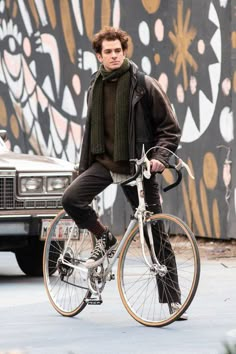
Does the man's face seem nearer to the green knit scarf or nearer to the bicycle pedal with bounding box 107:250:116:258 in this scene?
the green knit scarf

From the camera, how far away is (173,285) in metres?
8.22

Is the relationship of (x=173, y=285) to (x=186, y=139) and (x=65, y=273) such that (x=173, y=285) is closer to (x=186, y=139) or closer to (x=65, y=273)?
(x=65, y=273)

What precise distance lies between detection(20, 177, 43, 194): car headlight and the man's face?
3.24 meters

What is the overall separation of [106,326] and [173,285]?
0.54 meters

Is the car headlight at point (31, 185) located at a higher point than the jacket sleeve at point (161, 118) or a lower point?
lower

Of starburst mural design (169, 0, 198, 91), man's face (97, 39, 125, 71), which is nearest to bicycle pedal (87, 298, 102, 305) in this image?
man's face (97, 39, 125, 71)

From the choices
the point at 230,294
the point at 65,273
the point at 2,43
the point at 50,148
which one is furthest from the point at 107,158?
the point at 2,43

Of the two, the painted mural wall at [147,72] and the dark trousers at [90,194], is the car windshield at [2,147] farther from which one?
the dark trousers at [90,194]

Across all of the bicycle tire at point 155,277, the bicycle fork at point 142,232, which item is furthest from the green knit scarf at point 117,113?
the bicycle tire at point 155,277

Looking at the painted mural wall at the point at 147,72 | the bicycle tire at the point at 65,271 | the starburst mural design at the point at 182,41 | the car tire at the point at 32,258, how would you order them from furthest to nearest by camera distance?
1. the starburst mural design at the point at 182,41
2. the painted mural wall at the point at 147,72
3. the car tire at the point at 32,258
4. the bicycle tire at the point at 65,271

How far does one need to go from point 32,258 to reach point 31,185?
798 mm

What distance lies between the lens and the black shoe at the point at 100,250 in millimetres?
8609

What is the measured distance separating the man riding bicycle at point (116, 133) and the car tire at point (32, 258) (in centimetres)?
341

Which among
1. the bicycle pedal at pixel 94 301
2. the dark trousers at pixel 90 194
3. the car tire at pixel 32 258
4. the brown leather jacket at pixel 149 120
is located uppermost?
the brown leather jacket at pixel 149 120
